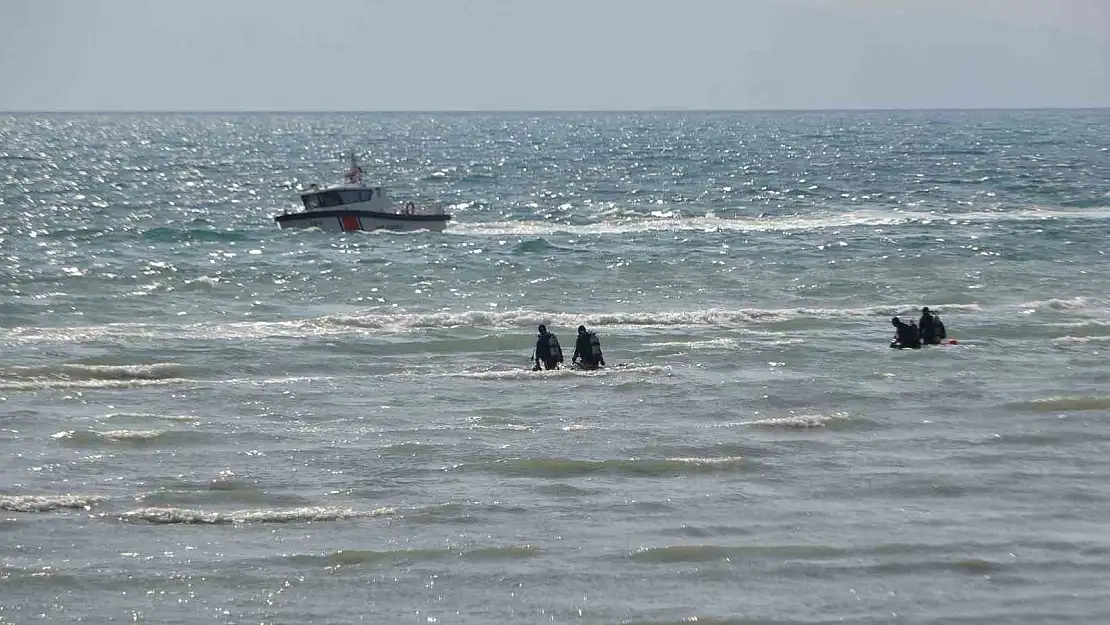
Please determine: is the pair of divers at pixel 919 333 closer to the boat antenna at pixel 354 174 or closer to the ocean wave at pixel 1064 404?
the ocean wave at pixel 1064 404

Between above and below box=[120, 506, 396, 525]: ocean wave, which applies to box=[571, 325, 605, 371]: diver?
above

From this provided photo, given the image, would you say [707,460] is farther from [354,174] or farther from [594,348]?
[354,174]

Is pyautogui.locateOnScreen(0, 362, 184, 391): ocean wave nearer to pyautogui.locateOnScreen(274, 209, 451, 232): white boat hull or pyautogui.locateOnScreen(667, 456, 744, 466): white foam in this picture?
pyautogui.locateOnScreen(667, 456, 744, 466): white foam

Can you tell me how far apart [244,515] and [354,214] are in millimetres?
36093

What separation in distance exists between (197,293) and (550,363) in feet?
45.4

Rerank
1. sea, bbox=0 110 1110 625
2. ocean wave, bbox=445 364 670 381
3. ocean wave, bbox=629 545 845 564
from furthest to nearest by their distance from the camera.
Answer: ocean wave, bbox=445 364 670 381
ocean wave, bbox=629 545 845 564
sea, bbox=0 110 1110 625

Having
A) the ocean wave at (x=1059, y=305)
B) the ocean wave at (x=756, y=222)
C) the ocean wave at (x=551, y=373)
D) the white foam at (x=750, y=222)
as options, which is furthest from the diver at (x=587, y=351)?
the white foam at (x=750, y=222)

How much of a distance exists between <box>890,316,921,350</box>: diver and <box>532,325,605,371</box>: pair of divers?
5.92 meters

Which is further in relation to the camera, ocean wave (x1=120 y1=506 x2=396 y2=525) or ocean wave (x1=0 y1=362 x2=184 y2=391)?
ocean wave (x1=0 y1=362 x2=184 y2=391)

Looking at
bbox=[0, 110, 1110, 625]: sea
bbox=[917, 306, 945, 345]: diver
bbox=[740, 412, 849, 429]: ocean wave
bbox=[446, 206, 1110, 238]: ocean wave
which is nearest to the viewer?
bbox=[0, 110, 1110, 625]: sea

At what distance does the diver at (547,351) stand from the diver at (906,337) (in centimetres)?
665

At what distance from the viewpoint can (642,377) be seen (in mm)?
25562

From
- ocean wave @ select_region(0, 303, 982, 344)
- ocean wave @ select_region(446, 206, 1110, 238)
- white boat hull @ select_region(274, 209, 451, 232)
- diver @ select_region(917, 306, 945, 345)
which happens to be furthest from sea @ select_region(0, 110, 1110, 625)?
ocean wave @ select_region(446, 206, 1110, 238)

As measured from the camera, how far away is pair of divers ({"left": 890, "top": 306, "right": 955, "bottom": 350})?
91.9 ft
